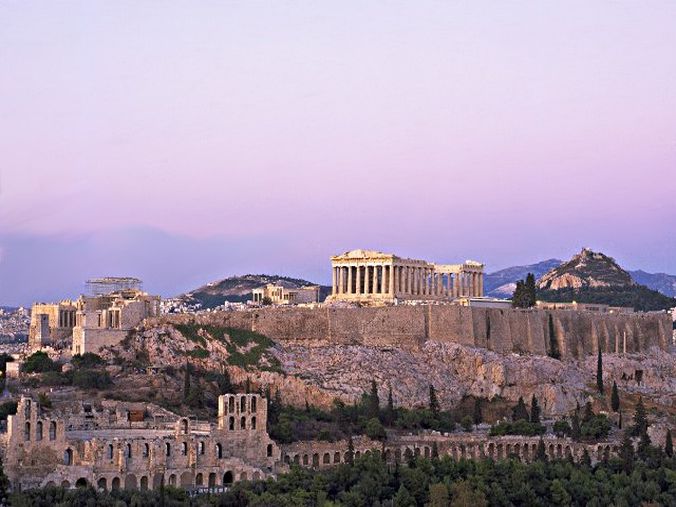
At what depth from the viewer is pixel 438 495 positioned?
70500 millimetres

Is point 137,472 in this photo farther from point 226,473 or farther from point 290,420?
point 290,420

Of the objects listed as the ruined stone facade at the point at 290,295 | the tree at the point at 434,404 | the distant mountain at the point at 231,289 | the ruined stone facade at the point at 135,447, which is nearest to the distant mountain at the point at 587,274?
the distant mountain at the point at 231,289

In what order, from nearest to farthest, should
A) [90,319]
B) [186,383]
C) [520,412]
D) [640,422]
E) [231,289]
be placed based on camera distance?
[186,383]
[640,422]
[520,412]
[90,319]
[231,289]

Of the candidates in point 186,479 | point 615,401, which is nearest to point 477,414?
point 615,401

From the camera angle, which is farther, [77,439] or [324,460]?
[324,460]

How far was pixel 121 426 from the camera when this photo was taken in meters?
74.2

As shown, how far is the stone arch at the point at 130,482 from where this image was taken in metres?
68.6

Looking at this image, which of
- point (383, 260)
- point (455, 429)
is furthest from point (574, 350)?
point (455, 429)

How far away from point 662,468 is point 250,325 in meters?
26.2

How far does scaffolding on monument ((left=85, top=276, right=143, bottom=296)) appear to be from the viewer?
110 metres

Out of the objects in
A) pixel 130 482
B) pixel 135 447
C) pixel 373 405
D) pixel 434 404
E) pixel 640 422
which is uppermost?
pixel 434 404

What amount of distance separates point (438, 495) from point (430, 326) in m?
31.4

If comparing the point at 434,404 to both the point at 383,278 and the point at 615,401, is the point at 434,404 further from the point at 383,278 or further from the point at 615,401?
the point at 383,278

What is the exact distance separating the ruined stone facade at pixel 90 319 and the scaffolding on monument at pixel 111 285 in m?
2.83
